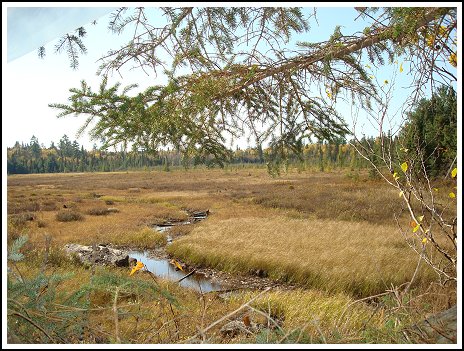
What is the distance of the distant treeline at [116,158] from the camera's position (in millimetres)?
1926

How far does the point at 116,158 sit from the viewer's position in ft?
6.45

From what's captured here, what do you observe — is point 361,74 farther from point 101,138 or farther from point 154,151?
point 101,138

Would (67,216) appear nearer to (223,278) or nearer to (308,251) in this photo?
(223,278)

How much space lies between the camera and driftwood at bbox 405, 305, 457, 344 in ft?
2.62

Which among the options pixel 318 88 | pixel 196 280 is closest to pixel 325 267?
pixel 196 280

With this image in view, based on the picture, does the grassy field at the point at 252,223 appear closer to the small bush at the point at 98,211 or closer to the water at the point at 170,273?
the small bush at the point at 98,211

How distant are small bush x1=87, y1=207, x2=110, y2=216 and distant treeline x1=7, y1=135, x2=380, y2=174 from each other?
479 millimetres

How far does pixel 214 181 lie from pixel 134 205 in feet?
2.77

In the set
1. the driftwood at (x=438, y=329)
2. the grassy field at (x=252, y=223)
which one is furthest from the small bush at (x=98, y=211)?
the driftwood at (x=438, y=329)

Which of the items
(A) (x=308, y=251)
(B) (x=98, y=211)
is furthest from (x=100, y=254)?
(A) (x=308, y=251)

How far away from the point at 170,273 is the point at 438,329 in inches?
111

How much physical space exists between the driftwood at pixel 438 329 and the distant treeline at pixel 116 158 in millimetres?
1107

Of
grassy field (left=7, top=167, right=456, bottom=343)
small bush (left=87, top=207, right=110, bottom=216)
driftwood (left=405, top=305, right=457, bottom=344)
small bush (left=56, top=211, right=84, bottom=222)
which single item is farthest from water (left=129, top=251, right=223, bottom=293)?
driftwood (left=405, top=305, right=457, bottom=344)

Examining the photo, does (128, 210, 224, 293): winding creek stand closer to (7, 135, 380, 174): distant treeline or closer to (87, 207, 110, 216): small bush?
(87, 207, 110, 216): small bush
